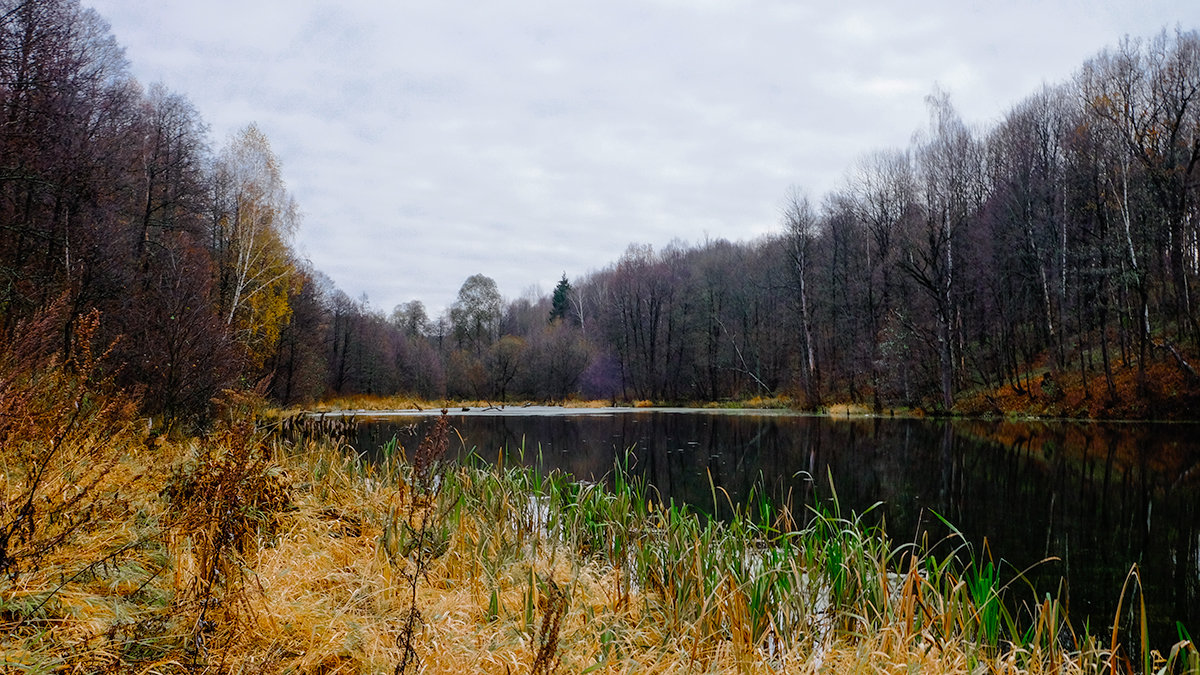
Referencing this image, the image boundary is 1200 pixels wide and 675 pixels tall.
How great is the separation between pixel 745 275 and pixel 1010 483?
113 feet

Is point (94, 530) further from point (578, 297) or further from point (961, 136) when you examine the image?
point (578, 297)

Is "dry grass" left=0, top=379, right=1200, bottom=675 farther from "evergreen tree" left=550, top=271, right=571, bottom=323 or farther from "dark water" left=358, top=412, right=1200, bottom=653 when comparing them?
"evergreen tree" left=550, top=271, right=571, bottom=323

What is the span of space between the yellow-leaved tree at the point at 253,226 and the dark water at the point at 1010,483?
9.37 metres

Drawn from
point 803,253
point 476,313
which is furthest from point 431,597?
point 476,313

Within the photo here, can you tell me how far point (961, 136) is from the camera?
1029 inches

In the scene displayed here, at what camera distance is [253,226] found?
21.0m

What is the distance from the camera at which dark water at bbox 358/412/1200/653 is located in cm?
489

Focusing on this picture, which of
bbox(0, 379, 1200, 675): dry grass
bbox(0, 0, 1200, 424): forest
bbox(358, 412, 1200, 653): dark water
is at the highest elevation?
bbox(0, 0, 1200, 424): forest

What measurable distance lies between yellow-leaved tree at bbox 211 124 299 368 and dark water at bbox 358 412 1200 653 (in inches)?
369

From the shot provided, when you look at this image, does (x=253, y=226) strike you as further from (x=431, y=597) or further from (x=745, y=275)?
(x=745, y=275)

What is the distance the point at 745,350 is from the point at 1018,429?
22.9 metres

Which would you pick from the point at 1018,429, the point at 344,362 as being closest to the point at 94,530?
the point at 1018,429

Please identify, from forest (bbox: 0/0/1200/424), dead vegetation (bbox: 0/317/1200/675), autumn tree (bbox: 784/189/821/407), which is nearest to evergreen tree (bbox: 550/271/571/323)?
forest (bbox: 0/0/1200/424)

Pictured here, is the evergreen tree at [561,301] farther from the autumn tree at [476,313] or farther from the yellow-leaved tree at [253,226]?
the yellow-leaved tree at [253,226]
